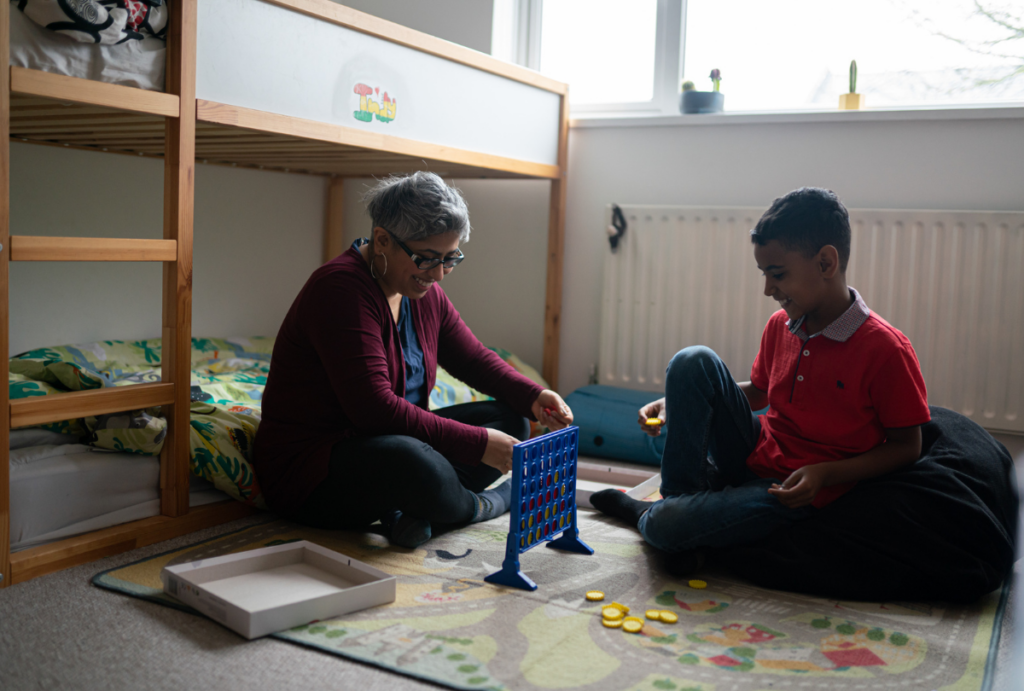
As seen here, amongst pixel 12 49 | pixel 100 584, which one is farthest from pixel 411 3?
pixel 100 584

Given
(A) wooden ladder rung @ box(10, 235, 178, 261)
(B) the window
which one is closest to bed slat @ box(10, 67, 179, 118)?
(A) wooden ladder rung @ box(10, 235, 178, 261)

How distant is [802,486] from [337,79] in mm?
1162

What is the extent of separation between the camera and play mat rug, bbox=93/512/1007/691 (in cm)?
102

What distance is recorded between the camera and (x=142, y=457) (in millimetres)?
1480

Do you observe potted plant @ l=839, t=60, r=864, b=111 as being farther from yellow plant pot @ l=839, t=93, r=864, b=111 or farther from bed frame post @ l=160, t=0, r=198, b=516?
bed frame post @ l=160, t=0, r=198, b=516

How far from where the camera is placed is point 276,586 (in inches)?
48.5

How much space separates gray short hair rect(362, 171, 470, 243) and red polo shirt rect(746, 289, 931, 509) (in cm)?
62

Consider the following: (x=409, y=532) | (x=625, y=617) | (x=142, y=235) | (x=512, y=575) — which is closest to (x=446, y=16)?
(x=142, y=235)

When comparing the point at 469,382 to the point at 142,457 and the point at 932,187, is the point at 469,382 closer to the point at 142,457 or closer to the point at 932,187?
the point at 142,457

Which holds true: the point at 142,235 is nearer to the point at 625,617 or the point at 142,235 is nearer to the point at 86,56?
the point at 86,56

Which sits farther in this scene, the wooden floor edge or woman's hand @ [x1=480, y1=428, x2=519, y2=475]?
woman's hand @ [x1=480, y1=428, x2=519, y2=475]

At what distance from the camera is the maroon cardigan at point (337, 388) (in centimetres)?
141

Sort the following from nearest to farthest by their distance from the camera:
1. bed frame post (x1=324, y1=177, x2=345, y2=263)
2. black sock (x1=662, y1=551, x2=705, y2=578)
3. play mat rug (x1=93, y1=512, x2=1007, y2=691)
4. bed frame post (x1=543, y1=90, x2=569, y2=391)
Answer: play mat rug (x1=93, y1=512, x2=1007, y2=691), black sock (x1=662, y1=551, x2=705, y2=578), bed frame post (x1=543, y1=90, x2=569, y2=391), bed frame post (x1=324, y1=177, x2=345, y2=263)

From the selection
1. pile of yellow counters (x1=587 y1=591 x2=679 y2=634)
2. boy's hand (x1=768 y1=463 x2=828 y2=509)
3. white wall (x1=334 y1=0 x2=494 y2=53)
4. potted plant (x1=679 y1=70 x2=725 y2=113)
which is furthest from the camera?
white wall (x1=334 y1=0 x2=494 y2=53)
